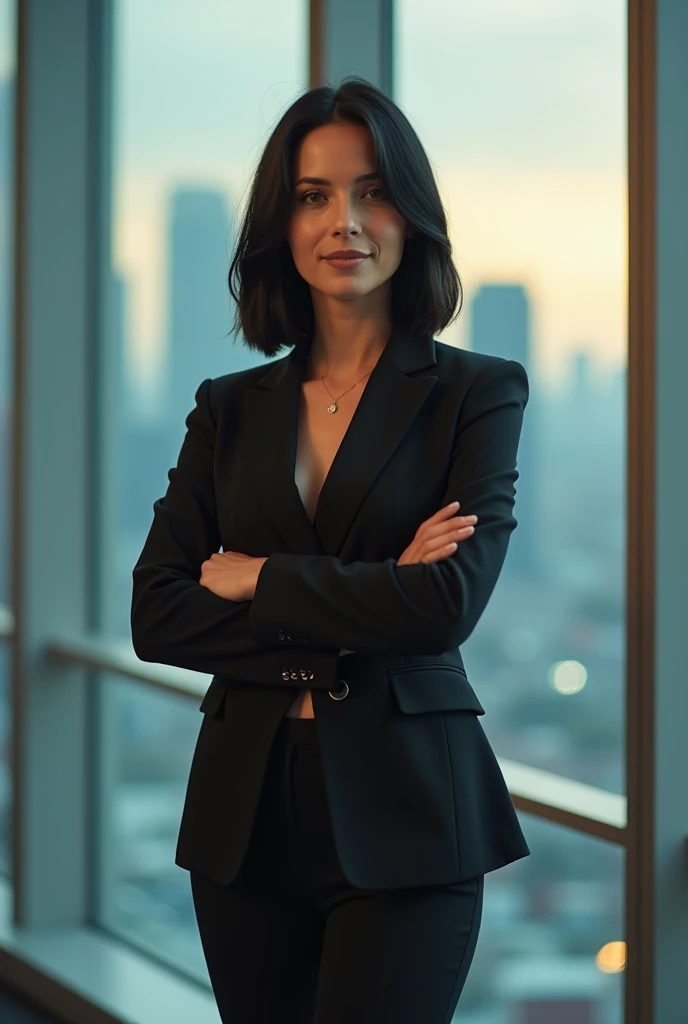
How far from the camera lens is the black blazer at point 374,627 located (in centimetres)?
187

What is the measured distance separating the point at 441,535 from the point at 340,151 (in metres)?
0.60

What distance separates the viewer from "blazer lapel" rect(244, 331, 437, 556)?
197 centimetres

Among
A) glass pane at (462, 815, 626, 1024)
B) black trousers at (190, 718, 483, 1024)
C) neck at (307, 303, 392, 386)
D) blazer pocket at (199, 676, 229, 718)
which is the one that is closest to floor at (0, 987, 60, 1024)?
glass pane at (462, 815, 626, 1024)

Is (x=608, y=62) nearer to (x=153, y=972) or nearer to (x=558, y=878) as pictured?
(x=558, y=878)

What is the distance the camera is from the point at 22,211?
3.95 meters

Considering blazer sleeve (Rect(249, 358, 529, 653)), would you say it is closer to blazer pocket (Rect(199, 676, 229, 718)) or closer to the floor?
blazer pocket (Rect(199, 676, 229, 718))

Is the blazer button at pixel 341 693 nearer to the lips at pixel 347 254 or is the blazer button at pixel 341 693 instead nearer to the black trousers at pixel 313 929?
the black trousers at pixel 313 929

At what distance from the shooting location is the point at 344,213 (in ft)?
6.48

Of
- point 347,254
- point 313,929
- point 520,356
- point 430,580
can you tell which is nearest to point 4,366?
point 520,356

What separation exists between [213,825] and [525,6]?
170 centimetres

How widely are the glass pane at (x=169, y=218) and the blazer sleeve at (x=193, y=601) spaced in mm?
1297

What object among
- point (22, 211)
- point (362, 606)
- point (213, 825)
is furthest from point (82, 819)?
point (362, 606)

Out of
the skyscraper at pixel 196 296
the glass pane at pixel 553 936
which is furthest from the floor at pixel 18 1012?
the skyscraper at pixel 196 296

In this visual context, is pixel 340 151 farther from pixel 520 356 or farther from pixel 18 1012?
pixel 18 1012
